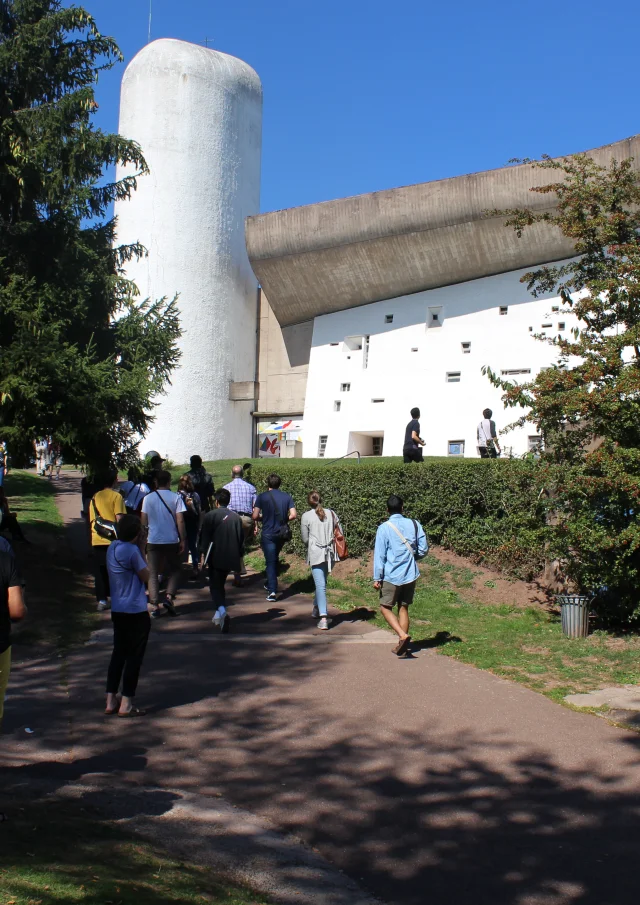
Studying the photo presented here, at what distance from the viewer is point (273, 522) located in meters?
11.7

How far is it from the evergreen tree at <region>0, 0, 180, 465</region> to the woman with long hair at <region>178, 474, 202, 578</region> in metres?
1.29

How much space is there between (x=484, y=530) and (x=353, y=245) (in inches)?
744

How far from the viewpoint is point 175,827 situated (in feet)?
16.3

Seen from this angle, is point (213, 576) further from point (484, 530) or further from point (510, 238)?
point (510, 238)

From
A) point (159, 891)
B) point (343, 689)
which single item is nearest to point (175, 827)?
point (159, 891)

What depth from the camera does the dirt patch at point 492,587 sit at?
38.3 feet

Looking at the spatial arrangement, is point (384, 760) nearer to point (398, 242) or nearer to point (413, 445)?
point (413, 445)

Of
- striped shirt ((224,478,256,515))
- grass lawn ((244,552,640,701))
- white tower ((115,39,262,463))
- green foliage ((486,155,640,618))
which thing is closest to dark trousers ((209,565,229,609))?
grass lawn ((244,552,640,701))

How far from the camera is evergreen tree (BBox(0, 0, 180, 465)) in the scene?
1145 cm

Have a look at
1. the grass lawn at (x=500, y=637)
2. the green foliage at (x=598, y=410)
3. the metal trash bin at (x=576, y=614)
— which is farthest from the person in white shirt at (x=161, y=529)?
the metal trash bin at (x=576, y=614)

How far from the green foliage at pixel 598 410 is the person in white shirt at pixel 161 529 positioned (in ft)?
14.3

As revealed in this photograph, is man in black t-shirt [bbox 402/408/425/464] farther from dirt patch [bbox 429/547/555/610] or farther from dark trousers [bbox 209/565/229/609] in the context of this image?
dark trousers [bbox 209/565/229/609]

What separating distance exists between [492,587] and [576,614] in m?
2.26

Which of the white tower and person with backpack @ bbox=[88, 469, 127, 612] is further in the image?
the white tower
